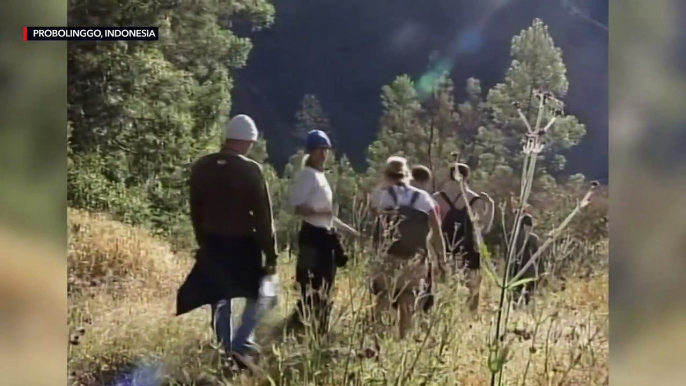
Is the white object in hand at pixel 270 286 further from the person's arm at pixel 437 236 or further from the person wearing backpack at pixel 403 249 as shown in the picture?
the person's arm at pixel 437 236

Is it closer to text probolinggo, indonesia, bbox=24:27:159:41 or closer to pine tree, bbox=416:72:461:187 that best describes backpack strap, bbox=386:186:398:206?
pine tree, bbox=416:72:461:187

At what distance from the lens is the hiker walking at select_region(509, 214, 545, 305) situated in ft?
8.32

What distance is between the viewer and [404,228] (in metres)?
2.53

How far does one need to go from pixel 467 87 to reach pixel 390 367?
115 centimetres

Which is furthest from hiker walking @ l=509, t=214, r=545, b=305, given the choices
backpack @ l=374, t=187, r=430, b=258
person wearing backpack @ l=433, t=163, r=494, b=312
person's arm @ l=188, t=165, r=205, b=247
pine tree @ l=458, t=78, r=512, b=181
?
person's arm @ l=188, t=165, r=205, b=247

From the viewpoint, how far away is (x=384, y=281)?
8.28 feet

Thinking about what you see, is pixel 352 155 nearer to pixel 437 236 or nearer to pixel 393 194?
pixel 393 194

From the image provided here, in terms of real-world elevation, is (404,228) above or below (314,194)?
below

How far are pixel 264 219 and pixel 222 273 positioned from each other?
0.89 ft

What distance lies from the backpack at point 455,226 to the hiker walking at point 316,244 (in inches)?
15.3

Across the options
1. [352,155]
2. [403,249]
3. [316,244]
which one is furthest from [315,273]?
[352,155]

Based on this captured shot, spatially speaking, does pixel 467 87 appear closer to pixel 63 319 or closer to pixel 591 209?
pixel 591 209

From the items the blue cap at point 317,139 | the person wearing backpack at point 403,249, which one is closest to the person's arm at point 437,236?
the person wearing backpack at point 403,249

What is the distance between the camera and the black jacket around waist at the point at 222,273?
2527 millimetres
